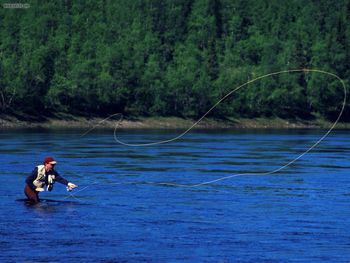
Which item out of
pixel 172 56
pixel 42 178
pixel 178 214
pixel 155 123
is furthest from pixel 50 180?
pixel 172 56

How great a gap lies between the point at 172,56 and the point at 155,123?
43.9 meters

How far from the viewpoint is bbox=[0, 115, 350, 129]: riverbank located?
113 meters

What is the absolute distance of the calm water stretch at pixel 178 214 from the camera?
22469 millimetres

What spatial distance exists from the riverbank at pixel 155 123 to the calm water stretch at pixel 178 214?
6056cm

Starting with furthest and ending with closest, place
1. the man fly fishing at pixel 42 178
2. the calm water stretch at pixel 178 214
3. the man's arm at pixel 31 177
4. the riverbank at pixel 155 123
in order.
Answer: the riverbank at pixel 155 123
the man's arm at pixel 31 177
the man fly fishing at pixel 42 178
the calm water stretch at pixel 178 214

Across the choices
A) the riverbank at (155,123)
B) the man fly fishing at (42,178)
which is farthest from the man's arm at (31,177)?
the riverbank at (155,123)

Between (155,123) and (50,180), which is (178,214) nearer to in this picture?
(50,180)

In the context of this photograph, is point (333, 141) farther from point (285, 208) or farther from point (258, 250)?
point (258, 250)

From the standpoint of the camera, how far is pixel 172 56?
547 ft

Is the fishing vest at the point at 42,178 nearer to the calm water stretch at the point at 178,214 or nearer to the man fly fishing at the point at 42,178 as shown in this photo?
the man fly fishing at the point at 42,178

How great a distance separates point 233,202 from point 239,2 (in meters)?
149

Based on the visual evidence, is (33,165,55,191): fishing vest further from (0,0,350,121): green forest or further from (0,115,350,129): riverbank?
(0,0,350,121): green forest

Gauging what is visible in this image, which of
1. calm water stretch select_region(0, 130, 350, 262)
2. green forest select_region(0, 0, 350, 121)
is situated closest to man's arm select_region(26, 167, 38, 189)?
calm water stretch select_region(0, 130, 350, 262)

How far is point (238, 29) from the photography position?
170m
